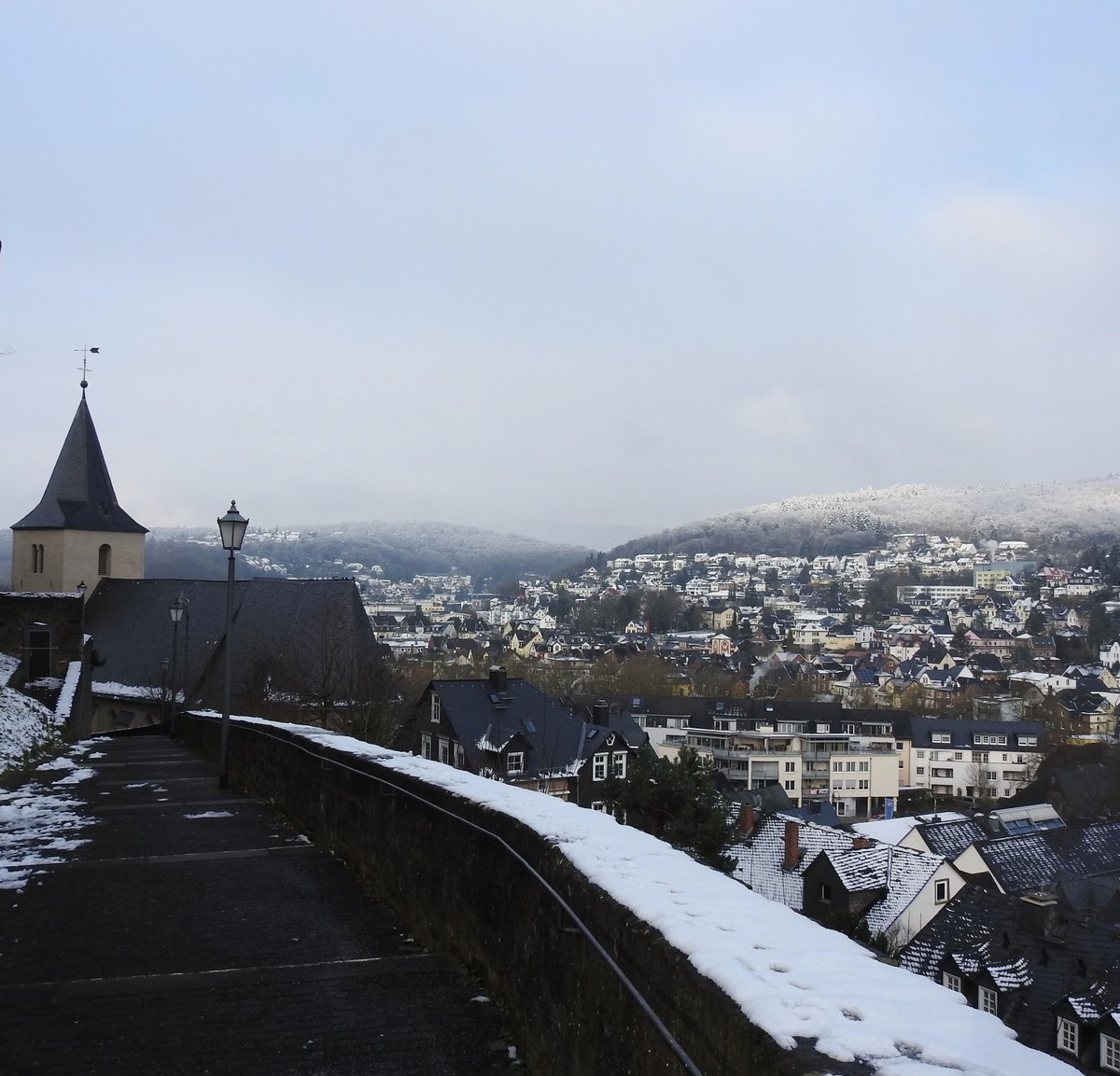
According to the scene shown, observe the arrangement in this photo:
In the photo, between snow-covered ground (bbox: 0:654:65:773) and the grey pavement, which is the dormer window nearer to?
the grey pavement

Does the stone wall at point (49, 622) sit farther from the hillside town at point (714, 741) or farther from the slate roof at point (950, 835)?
the slate roof at point (950, 835)

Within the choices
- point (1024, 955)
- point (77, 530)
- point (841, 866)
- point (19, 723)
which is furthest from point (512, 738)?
point (77, 530)

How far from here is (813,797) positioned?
229 feet

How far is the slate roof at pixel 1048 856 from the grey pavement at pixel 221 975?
3318 cm

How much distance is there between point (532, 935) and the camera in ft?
14.1

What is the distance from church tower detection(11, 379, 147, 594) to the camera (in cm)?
4634

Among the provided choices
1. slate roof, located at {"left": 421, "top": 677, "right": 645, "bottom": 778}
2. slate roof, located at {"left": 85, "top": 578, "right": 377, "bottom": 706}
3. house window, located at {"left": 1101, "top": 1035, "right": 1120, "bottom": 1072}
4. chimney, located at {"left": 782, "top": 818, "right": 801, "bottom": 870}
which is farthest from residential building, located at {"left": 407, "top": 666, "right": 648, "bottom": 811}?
house window, located at {"left": 1101, "top": 1035, "right": 1120, "bottom": 1072}

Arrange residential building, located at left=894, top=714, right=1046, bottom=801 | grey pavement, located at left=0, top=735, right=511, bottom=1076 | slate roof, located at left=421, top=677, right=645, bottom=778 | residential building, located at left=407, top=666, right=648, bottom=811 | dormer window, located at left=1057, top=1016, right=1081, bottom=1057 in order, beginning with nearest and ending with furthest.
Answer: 1. grey pavement, located at left=0, top=735, right=511, bottom=1076
2. dormer window, located at left=1057, top=1016, right=1081, bottom=1057
3. residential building, located at left=407, top=666, right=648, bottom=811
4. slate roof, located at left=421, top=677, right=645, bottom=778
5. residential building, located at left=894, top=714, right=1046, bottom=801

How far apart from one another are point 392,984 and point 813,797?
6866 cm

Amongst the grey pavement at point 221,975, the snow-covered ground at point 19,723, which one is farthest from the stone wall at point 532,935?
the snow-covered ground at point 19,723

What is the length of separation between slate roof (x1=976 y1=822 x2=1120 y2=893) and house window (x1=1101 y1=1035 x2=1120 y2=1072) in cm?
1509

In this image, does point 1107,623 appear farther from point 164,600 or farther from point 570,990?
point 570,990

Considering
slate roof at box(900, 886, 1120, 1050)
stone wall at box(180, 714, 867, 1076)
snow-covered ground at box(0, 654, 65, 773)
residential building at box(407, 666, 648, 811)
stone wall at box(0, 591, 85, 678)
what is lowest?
slate roof at box(900, 886, 1120, 1050)

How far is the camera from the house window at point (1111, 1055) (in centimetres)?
1958
